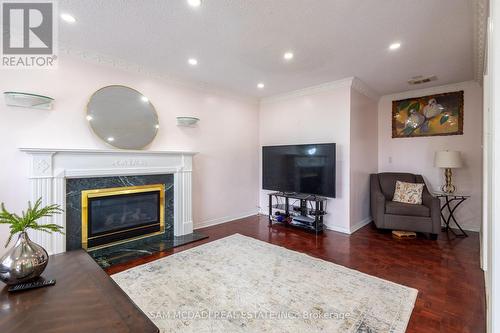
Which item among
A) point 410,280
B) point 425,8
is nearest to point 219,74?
point 425,8

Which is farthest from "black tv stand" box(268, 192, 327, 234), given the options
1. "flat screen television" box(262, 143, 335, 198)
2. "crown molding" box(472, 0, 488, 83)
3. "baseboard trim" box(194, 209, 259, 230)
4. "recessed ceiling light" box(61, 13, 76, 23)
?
"recessed ceiling light" box(61, 13, 76, 23)

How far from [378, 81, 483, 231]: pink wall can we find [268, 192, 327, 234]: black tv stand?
1.85 m

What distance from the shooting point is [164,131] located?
3686 mm

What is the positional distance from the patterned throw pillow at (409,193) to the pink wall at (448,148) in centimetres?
62

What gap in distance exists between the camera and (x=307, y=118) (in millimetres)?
4398

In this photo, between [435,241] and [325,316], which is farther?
[435,241]

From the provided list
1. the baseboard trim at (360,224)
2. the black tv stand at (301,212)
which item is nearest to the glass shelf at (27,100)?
the black tv stand at (301,212)

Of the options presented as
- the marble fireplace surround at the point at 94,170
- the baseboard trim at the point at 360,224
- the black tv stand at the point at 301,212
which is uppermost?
the marble fireplace surround at the point at 94,170

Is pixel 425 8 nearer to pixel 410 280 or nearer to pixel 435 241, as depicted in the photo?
pixel 410 280

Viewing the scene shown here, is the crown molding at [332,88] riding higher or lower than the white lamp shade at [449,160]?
higher

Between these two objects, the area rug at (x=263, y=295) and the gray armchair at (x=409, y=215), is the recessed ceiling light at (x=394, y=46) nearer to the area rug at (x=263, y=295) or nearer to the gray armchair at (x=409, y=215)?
the gray armchair at (x=409, y=215)

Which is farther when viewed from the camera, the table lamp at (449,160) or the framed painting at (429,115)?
the framed painting at (429,115)

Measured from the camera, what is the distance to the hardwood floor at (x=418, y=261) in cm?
184

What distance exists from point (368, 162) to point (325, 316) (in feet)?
11.1
